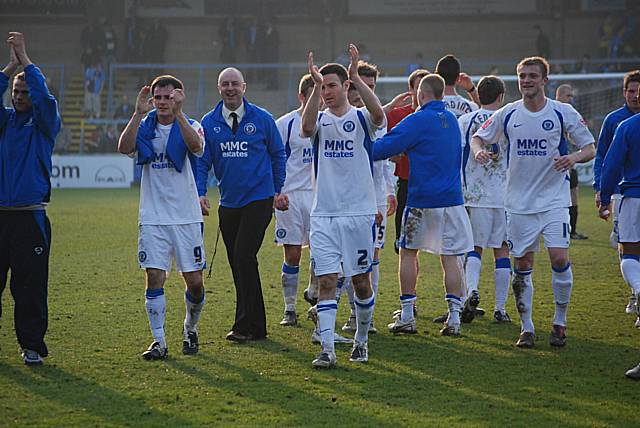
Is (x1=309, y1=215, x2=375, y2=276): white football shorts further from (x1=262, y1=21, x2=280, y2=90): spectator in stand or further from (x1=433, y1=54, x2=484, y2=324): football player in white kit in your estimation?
(x1=262, y1=21, x2=280, y2=90): spectator in stand

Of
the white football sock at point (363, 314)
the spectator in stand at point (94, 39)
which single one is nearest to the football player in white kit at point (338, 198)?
the white football sock at point (363, 314)

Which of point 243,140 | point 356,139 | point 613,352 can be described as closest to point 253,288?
point 243,140

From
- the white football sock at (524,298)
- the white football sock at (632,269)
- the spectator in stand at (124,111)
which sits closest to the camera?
the white football sock at (632,269)

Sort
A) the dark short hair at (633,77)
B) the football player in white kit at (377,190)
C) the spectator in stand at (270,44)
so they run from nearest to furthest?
the football player in white kit at (377,190) → the dark short hair at (633,77) → the spectator in stand at (270,44)

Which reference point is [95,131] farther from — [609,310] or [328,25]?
[609,310]

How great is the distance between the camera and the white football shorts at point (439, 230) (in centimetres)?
923

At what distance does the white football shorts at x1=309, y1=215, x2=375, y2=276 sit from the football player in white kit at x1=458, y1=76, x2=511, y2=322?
7.99 feet

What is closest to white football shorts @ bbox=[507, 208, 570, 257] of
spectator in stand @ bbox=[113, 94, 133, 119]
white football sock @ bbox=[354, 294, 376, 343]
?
white football sock @ bbox=[354, 294, 376, 343]

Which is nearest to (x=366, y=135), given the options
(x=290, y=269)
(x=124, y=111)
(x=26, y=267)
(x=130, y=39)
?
(x=290, y=269)

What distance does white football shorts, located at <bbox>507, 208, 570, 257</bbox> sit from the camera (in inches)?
336

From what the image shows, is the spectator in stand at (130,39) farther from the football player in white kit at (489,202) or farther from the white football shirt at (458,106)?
the football player in white kit at (489,202)

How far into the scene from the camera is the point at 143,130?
8.35 m

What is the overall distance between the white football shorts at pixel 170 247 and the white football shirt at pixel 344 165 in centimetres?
108

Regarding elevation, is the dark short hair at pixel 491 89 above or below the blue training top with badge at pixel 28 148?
above
